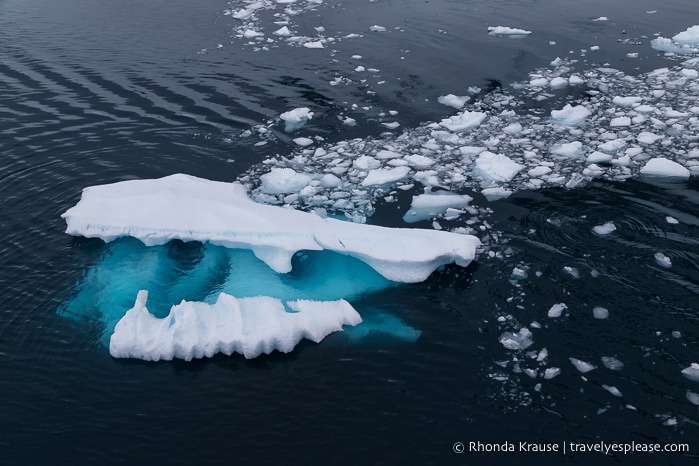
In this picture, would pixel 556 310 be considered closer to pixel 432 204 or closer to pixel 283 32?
pixel 432 204

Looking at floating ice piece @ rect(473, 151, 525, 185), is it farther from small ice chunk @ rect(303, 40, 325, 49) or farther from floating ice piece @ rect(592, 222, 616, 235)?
small ice chunk @ rect(303, 40, 325, 49)

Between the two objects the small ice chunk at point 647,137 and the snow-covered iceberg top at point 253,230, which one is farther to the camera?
the small ice chunk at point 647,137

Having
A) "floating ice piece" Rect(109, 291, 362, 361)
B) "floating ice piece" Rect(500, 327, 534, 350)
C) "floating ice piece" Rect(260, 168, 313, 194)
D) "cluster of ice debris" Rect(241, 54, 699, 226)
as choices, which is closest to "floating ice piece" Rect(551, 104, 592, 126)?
"cluster of ice debris" Rect(241, 54, 699, 226)

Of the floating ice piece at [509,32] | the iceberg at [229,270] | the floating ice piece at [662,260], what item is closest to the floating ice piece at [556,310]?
the iceberg at [229,270]

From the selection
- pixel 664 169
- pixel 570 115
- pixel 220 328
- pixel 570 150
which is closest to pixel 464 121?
pixel 570 115

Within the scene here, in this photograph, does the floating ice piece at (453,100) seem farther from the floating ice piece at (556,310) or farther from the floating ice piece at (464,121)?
the floating ice piece at (556,310)

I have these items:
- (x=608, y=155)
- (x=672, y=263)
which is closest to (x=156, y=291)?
(x=672, y=263)
